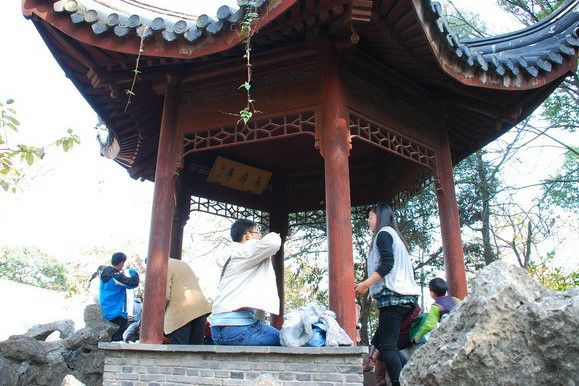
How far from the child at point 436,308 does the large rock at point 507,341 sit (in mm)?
2609

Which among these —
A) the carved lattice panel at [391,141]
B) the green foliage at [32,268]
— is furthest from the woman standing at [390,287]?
the green foliage at [32,268]

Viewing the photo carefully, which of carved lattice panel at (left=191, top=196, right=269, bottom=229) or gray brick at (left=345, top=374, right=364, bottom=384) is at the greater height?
carved lattice panel at (left=191, top=196, right=269, bottom=229)

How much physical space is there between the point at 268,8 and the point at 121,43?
1511 mm

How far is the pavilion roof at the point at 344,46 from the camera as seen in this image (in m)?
4.52

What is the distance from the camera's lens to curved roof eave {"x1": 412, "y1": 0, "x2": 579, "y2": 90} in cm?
478

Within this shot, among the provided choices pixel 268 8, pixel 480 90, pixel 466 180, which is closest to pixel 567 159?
pixel 466 180

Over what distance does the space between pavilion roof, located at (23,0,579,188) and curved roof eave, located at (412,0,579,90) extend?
0.01 m

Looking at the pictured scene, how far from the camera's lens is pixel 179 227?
286 inches

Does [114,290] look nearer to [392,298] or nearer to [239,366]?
[239,366]

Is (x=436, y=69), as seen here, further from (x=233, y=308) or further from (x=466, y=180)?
(x=466, y=180)

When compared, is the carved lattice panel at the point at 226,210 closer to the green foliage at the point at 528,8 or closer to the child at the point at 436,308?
the child at the point at 436,308

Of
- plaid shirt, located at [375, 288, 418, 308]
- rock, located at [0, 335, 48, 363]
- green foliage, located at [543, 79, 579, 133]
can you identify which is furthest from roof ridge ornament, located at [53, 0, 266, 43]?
green foliage, located at [543, 79, 579, 133]

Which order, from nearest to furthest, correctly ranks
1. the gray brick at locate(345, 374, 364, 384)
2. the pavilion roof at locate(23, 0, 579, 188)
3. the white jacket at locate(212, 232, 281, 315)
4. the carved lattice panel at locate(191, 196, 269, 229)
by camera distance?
the gray brick at locate(345, 374, 364, 384)
the white jacket at locate(212, 232, 281, 315)
the pavilion roof at locate(23, 0, 579, 188)
the carved lattice panel at locate(191, 196, 269, 229)

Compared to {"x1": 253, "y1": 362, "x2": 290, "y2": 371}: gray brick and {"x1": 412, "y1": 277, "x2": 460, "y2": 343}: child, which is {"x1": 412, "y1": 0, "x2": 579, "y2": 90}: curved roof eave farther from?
{"x1": 253, "y1": 362, "x2": 290, "y2": 371}: gray brick
